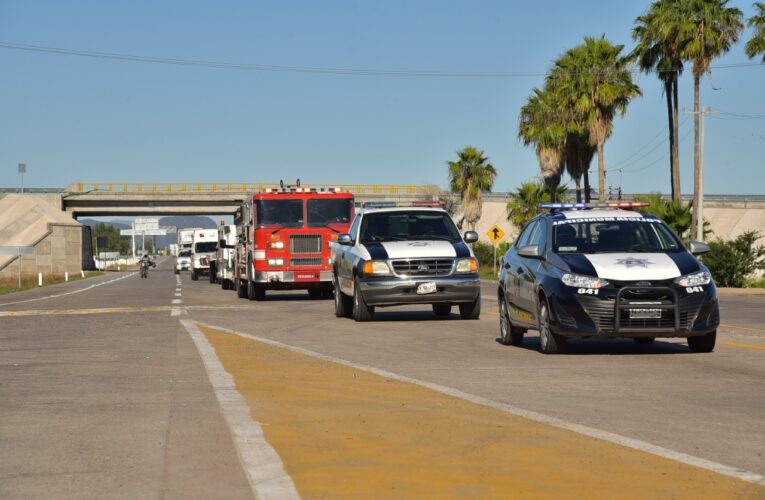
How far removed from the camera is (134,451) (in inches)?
322

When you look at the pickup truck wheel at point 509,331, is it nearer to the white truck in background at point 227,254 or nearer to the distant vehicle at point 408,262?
the distant vehicle at point 408,262

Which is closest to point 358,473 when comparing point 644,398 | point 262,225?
point 644,398

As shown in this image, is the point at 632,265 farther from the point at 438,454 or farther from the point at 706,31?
the point at 706,31

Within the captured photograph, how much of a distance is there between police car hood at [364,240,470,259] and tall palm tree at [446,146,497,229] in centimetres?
5773

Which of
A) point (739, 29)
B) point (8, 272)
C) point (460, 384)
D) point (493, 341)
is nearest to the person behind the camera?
point (460, 384)

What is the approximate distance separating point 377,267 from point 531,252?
6753 millimetres

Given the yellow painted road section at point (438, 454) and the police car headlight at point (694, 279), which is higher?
the police car headlight at point (694, 279)

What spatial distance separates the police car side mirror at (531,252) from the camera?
52.9 ft

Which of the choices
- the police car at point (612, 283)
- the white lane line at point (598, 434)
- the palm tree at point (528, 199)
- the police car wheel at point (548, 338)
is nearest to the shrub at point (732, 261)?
the palm tree at point (528, 199)

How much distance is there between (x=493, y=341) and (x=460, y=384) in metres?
6.12

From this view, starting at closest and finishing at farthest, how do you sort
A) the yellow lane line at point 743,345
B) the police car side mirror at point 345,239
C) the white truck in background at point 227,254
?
the yellow lane line at point 743,345 → the police car side mirror at point 345,239 → the white truck in background at point 227,254

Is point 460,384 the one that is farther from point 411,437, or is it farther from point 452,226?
point 452,226

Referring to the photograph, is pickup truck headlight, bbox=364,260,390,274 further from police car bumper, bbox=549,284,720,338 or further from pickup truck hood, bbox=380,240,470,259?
police car bumper, bbox=549,284,720,338

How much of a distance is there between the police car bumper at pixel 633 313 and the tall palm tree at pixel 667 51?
44035mm
